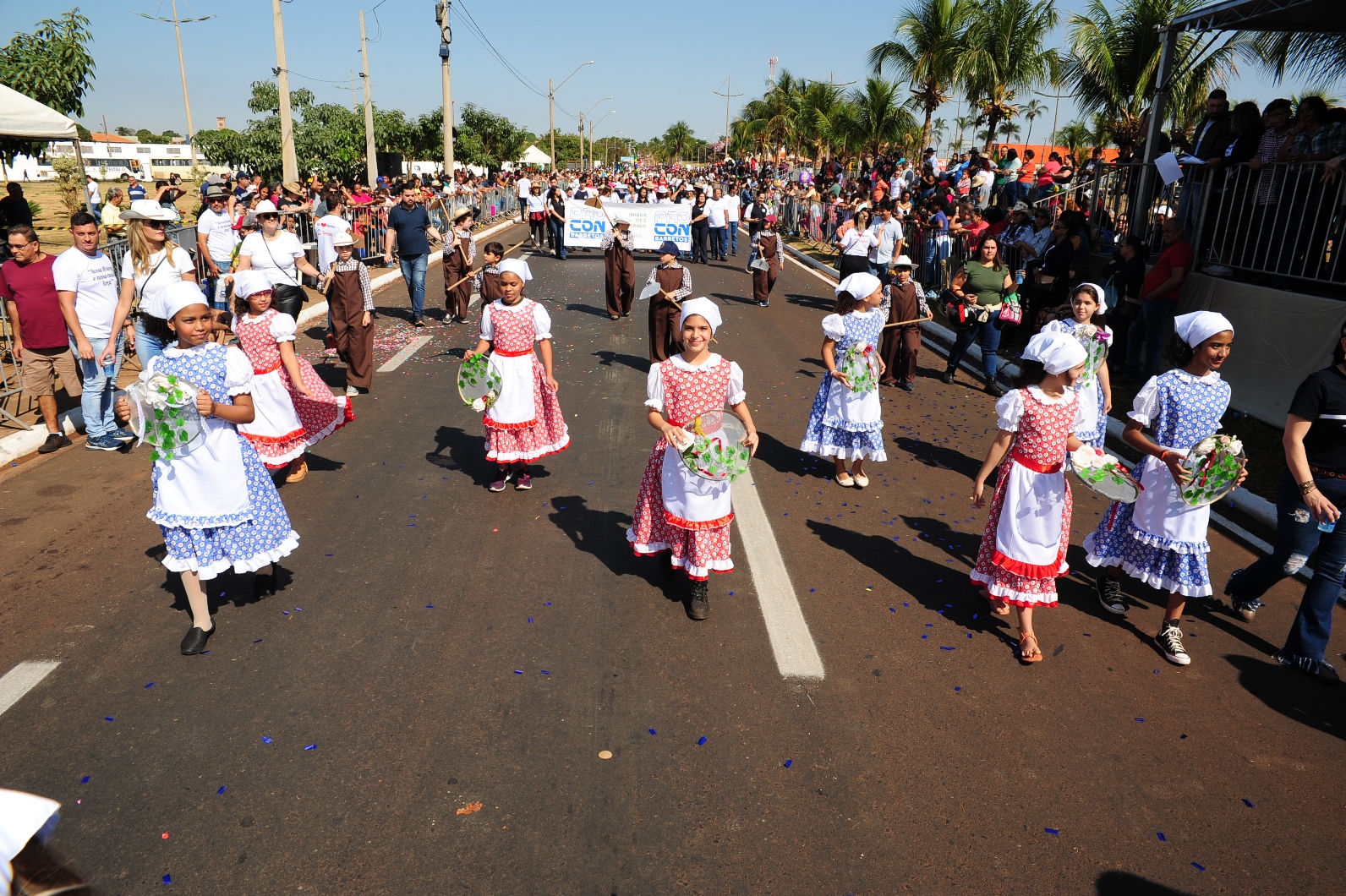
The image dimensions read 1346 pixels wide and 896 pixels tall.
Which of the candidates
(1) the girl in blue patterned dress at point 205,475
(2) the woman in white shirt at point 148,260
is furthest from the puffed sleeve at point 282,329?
(1) the girl in blue patterned dress at point 205,475

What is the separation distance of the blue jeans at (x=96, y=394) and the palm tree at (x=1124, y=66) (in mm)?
16055

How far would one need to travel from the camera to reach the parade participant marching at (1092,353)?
606 centimetres

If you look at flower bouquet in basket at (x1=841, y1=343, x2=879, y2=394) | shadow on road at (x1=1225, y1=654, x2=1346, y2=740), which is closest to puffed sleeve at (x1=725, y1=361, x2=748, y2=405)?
flower bouquet in basket at (x1=841, y1=343, x2=879, y2=394)

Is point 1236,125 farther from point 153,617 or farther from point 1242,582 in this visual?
point 153,617

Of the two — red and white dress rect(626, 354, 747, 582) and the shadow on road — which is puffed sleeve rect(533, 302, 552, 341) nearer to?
red and white dress rect(626, 354, 747, 582)

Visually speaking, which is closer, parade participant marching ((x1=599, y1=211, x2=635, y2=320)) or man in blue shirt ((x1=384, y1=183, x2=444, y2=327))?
man in blue shirt ((x1=384, y1=183, x2=444, y2=327))

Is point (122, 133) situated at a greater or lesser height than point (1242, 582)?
greater

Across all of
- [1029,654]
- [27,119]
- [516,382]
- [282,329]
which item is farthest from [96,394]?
[27,119]

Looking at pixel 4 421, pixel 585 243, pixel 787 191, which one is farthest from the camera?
pixel 787 191

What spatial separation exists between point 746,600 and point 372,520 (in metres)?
2.85

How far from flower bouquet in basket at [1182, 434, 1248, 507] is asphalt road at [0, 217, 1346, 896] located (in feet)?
3.10

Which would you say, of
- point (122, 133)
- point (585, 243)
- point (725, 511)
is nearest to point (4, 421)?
point (725, 511)

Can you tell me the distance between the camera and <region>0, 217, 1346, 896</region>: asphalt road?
323 centimetres

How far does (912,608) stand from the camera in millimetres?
5219
